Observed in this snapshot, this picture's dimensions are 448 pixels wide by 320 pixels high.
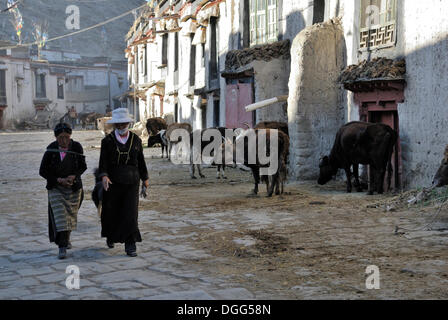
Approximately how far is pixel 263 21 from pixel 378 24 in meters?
6.74

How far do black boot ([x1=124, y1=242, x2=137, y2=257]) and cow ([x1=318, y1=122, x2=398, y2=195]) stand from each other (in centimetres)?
587

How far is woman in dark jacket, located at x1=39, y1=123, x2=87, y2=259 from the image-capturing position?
7.21 m

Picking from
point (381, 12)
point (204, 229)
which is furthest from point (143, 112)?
point (204, 229)

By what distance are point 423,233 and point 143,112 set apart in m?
37.4

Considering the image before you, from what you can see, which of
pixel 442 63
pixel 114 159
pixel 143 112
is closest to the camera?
pixel 114 159

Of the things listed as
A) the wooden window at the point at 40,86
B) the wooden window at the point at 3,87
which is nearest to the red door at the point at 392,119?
the wooden window at the point at 3,87

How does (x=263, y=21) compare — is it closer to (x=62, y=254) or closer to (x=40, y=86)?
(x=62, y=254)

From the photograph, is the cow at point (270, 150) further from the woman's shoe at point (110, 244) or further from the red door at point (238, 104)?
the red door at point (238, 104)

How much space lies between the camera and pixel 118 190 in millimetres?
7328

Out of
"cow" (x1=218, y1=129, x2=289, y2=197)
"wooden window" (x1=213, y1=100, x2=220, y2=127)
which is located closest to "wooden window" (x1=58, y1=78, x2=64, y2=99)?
"wooden window" (x1=213, y1=100, x2=220, y2=127)

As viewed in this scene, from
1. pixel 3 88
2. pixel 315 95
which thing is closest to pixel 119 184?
pixel 315 95
